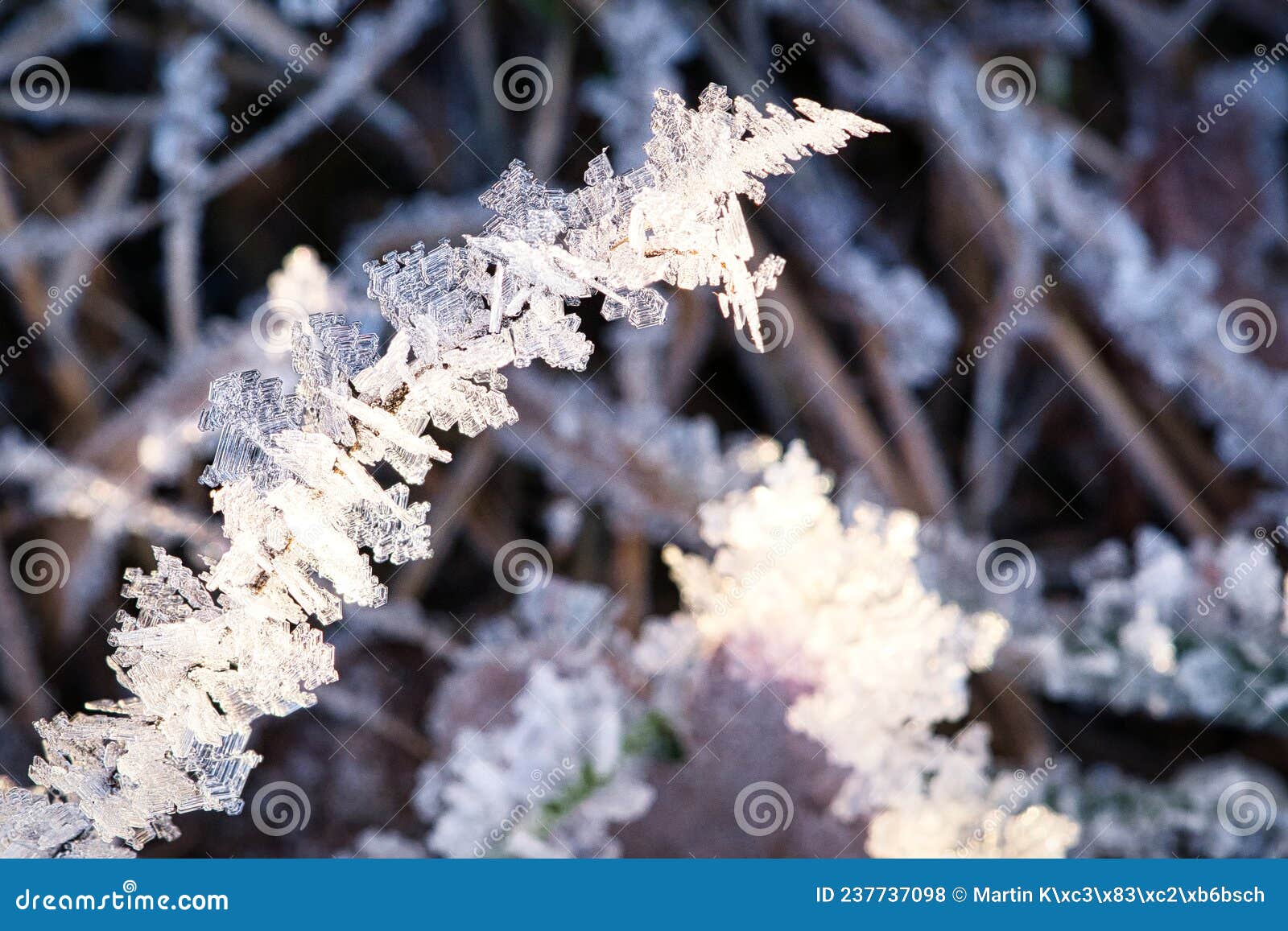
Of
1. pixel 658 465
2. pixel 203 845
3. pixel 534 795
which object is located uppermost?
pixel 658 465

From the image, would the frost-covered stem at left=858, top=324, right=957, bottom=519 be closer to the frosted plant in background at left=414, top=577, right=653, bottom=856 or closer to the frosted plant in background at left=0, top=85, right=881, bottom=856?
the frosted plant in background at left=414, top=577, right=653, bottom=856

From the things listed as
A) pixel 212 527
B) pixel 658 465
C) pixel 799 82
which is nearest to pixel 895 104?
pixel 799 82

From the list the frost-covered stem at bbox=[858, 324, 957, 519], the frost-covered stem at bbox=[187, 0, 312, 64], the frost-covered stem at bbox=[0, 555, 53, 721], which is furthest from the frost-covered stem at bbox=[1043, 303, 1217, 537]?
the frost-covered stem at bbox=[0, 555, 53, 721]

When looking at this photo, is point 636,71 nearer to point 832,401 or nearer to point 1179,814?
point 832,401

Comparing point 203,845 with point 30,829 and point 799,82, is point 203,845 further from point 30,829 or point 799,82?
point 799,82

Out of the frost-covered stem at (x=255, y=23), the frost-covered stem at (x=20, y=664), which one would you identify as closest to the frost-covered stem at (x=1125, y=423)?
the frost-covered stem at (x=255, y=23)

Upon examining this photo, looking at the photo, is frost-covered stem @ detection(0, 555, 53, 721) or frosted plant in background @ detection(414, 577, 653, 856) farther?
frost-covered stem @ detection(0, 555, 53, 721)
